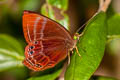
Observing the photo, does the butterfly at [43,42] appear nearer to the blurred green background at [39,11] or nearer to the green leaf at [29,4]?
the blurred green background at [39,11]

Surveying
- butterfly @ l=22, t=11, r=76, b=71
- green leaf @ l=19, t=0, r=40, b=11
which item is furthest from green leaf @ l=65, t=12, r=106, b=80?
green leaf @ l=19, t=0, r=40, b=11

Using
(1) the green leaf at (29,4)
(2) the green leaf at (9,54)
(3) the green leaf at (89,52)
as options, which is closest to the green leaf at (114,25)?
(3) the green leaf at (89,52)

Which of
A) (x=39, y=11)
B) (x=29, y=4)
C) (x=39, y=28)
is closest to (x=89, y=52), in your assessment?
(x=39, y=28)

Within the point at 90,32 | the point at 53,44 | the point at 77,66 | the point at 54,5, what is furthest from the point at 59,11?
the point at 77,66

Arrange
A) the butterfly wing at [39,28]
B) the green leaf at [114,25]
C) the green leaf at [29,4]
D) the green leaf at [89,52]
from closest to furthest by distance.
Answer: the green leaf at [89,52] → the butterfly wing at [39,28] → the green leaf at [114,25] → the green leaf at [29,4]

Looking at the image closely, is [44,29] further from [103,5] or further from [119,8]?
[119,8]
